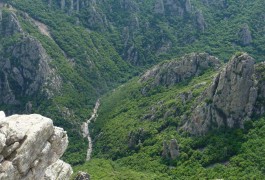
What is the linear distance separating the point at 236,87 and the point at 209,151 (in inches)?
803

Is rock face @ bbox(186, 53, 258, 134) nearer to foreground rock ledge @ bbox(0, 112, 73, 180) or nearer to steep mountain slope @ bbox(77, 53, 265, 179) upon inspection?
steep mountain slope @ bbox(77, 53, 265, 179)

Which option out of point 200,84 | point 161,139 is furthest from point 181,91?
point 161,139

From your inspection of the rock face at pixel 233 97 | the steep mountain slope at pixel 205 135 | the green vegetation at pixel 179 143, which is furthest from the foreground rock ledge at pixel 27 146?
the rock face at pixel 233 97

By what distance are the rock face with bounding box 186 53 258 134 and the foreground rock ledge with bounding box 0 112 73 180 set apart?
8127 centimetres

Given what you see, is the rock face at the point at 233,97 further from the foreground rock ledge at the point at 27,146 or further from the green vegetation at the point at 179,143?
the foreground rock ledge at the point at 27,146

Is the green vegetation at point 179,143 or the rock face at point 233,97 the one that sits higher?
the rock face at point 233,97

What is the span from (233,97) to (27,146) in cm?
9145

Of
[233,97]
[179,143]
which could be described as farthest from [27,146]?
[179,143]

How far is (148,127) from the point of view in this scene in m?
174

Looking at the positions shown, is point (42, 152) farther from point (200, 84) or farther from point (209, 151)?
point (200, 84)

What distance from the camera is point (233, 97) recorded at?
141875 millimetres

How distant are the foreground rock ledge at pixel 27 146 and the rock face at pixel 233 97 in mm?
81267

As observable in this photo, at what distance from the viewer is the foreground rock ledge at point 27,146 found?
59.6 m

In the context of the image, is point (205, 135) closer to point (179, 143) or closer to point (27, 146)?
point (179, 143)
